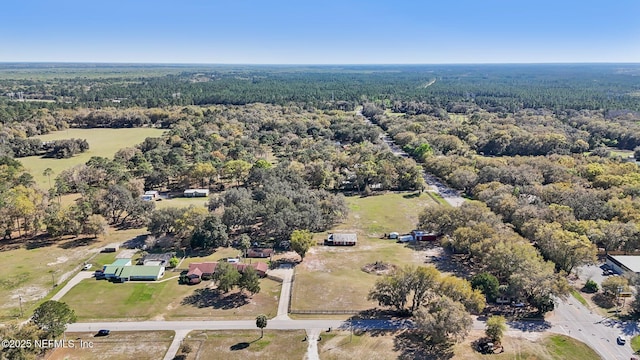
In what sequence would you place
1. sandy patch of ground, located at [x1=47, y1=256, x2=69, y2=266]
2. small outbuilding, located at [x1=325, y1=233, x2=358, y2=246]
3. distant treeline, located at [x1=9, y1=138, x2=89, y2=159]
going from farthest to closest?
distant treeline, located at [x1=9, y1=138, x2=89, y2=159]
small outbuilding, located at [x1=325, y1=233, x2=358, y2=246]
sandy patch of ground, located at [x1=47, y1=256, x2=69, y2=266]

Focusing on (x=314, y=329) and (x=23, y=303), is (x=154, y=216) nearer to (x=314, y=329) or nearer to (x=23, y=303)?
(x=23, y=303)

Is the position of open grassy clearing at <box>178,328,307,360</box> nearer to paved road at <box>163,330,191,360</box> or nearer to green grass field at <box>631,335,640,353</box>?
paved road at <box>163,330,191,360</box>

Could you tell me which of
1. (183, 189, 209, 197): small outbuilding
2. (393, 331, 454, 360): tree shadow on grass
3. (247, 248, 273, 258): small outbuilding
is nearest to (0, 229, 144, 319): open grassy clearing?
(183, 189, 209, 197): small outbuilding

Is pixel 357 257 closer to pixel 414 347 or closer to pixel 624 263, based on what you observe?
pixel 414 347

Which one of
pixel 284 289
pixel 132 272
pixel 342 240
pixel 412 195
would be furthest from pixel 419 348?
pixel 412 195

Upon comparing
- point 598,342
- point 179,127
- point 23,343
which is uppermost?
point 179,127

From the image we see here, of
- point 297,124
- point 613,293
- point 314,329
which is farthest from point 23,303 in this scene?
point 297,124
